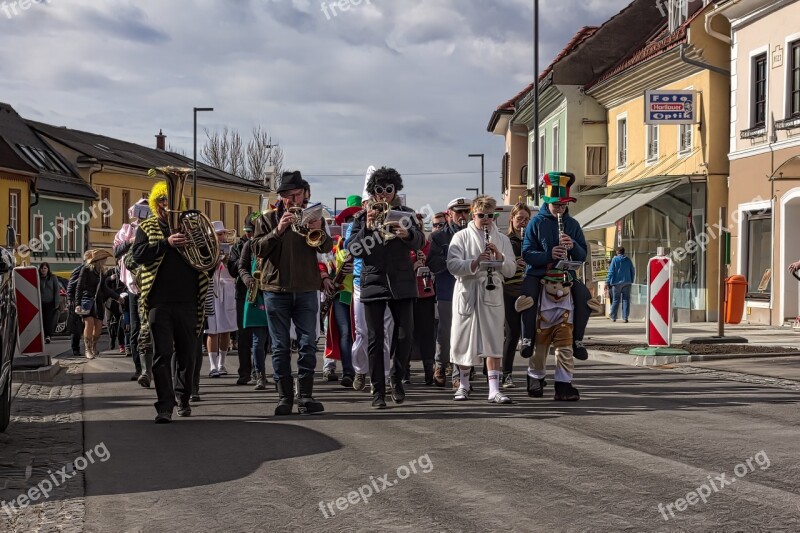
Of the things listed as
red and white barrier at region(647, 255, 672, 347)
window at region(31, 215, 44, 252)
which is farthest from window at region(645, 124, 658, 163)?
window at region(31, 215, 44, 252)

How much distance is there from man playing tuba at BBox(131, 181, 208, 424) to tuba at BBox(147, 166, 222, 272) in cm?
5

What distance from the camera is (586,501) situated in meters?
5.97

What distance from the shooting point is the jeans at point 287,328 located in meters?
9.97

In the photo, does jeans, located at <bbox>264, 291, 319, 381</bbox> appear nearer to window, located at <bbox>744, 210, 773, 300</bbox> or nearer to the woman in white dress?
the woman in white dress

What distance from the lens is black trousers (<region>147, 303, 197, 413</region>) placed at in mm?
9594

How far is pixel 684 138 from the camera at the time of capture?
2939 centimetres

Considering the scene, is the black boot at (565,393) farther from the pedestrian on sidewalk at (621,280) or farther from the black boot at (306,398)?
the pedestrian on sidewalk at (621,280)

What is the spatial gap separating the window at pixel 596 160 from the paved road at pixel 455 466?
87.6 feet

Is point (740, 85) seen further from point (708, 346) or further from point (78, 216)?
→ point (78, 216)

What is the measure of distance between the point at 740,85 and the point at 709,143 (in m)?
1.85

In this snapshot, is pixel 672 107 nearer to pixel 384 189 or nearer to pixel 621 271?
pixel 621 271

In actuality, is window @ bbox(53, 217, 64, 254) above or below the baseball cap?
above

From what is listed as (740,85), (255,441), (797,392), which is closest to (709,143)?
(740,85)

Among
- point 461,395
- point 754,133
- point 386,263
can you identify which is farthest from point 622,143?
point 386,263
